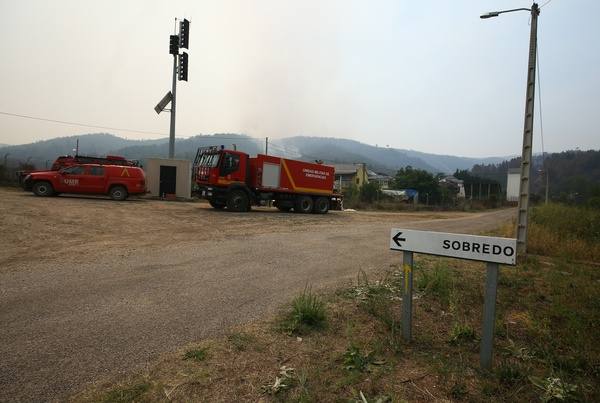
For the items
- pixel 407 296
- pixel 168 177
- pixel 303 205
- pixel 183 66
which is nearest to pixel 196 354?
pixel 407 296

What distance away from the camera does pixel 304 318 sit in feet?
13.7

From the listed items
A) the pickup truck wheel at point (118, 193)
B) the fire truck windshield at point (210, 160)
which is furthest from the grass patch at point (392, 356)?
the pickup truck wheel at point (118, 193)

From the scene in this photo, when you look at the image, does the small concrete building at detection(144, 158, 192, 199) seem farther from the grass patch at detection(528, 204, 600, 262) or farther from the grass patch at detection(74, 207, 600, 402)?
the grass patch at detection(74, 207, 600, 402)

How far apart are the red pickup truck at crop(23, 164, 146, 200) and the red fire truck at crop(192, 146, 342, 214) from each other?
3506 mm

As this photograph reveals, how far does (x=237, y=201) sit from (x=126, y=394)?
16.2 m

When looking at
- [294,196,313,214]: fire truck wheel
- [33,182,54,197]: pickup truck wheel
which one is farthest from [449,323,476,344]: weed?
[33,182,54,197]: pickup truck wheel

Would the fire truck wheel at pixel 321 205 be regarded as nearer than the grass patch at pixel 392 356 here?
No

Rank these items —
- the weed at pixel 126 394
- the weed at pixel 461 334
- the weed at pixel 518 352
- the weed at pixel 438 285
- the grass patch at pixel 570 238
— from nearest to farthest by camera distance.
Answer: the weed at pixel 126 394, the weed at pixel 518 352, the weed at pixel 461 334, the weed at pixel 438 285, the grass patch at pixel 570 238

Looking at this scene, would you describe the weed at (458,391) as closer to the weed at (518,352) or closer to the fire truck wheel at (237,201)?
the weed at (518,352)

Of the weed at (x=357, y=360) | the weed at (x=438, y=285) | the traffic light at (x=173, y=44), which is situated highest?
the traffic light at (x=173, y=44)

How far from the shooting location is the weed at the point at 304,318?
157 inches

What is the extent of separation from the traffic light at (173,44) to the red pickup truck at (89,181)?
32.4 ft

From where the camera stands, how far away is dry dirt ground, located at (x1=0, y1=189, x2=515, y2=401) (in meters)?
3.29

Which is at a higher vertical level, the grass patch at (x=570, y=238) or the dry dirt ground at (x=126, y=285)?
the grass patch at (x=570, y=238)
